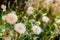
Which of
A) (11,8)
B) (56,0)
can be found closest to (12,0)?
(11,8)

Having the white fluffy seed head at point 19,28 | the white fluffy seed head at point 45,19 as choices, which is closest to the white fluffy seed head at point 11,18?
the white fluffy seed head at point 19,28

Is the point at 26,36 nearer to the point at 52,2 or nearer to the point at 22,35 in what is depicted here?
the point at 22,35

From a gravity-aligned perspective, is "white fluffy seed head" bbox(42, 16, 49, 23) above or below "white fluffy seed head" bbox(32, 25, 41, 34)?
above

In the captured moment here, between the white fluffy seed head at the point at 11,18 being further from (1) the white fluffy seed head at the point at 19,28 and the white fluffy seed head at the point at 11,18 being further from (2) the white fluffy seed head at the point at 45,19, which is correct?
(2) the white fluffy seed head at the point at 45,19

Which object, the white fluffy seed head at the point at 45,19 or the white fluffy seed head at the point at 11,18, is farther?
the white fluffy seed head at the point at 45,19

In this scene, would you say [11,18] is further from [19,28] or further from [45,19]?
[45,19]

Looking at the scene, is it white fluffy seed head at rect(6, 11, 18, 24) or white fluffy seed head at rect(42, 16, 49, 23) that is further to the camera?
white fluffy seed head at rect(42, 16, 49, 23)

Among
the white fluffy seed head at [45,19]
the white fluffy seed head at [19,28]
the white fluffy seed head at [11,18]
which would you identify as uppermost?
the white fluffy seed head at [45,19]

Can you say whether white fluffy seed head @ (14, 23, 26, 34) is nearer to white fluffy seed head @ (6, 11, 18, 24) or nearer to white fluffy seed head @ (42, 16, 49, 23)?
white fluffy seed head @ (6, 11, 18, 24)

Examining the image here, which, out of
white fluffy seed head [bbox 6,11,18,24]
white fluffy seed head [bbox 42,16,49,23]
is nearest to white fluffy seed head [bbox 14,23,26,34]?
white fluffy seed head [bbox 6,11,18,24]

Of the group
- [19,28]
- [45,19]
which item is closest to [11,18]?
[19,28]

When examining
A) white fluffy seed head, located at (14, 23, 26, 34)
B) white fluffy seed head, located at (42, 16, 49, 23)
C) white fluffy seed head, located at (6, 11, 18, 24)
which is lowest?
white fluffy seed head, located at (14, 23, 26, 34)
